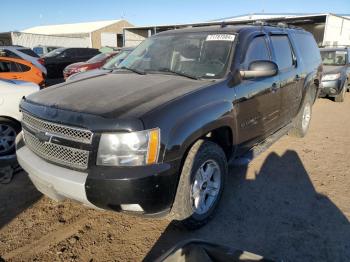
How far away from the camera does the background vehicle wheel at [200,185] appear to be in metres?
2.92

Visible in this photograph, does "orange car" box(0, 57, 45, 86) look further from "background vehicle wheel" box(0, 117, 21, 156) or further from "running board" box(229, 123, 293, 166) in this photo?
"running board" box(229, 123, 293, 166)

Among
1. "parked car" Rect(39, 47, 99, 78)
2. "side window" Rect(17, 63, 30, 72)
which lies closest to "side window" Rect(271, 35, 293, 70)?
"side window" Rect(17, 63, 30, 72)

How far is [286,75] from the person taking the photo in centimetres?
484

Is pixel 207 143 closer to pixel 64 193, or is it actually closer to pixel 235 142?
pixel 235 142

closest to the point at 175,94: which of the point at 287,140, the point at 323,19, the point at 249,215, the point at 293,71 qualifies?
the point at 249,215

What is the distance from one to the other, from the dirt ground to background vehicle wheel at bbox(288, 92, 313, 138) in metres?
1.48

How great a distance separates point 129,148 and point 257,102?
2004mm

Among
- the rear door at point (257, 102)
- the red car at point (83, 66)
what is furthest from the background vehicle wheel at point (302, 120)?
the red car at point (83, 66)

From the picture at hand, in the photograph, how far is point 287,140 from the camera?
6227 mm

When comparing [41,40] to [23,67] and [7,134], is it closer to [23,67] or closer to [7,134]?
[23,67]

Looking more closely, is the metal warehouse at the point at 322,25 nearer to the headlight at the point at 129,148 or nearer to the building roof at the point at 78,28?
the headlight at the point at 129,148

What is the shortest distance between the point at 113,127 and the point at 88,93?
2.69 ft

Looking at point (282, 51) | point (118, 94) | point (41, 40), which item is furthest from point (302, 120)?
point (41, 40)

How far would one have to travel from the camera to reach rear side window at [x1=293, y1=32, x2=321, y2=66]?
5.64 meters
